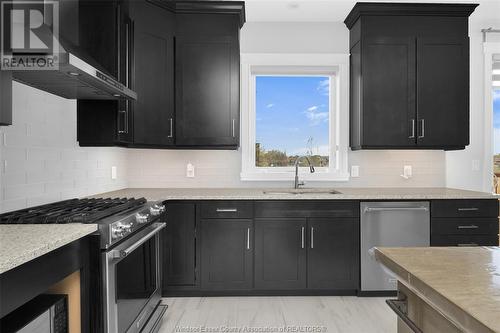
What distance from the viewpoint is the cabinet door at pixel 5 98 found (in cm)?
Result: 135

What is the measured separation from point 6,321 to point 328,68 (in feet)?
11.4

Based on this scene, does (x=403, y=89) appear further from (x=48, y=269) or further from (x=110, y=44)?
(x=48, y=269)

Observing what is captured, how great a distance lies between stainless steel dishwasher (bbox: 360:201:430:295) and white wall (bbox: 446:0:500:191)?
0.98 metres

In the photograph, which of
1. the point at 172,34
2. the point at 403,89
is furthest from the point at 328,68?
the point at 172,34

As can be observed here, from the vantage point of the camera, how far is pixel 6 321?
114 centimetres

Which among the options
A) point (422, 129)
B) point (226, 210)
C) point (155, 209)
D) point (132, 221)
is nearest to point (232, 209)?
point (226, 210)

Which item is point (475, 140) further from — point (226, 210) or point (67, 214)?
point (67, 214)

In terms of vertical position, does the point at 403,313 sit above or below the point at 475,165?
below

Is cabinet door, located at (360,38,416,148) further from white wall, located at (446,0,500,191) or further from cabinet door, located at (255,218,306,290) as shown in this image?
cabinet door, located at (255,218,306,290)

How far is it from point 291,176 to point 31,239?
→ 106 inches

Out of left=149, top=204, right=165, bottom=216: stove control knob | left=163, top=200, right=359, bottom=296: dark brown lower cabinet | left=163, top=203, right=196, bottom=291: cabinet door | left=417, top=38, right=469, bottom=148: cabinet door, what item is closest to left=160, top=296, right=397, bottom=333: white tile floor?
left=163, top=200, right=359, bottom=296: dark brown lower cabinet

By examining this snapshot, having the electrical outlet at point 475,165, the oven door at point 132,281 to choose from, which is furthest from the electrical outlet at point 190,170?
the electrical outlet at point 475,165

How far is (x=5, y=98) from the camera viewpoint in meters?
1.37

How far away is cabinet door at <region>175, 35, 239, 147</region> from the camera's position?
3244 millimetres
